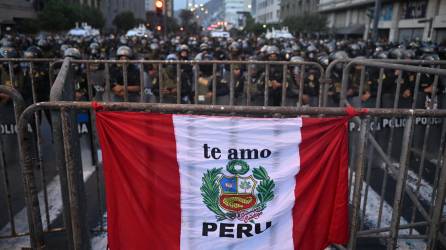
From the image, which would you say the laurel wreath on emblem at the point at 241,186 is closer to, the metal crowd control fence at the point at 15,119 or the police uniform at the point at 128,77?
the metal crowd control fence at the point at 15,119

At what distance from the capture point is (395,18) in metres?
41.5

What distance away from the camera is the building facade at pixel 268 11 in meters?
107

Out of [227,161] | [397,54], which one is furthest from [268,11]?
[227,161]

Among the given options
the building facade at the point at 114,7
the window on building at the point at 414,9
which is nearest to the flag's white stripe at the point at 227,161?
the window on building at the point at 414,9

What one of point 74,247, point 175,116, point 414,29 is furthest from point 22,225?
point 414,29

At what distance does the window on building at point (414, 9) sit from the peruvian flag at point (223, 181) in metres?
38.6

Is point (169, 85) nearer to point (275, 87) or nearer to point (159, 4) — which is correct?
point (275, 87)

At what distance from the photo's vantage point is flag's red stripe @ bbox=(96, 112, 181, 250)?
101 inches

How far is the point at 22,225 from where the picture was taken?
14.6ft

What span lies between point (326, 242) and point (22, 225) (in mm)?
3378

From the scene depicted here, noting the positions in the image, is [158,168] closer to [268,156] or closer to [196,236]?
[196,236]

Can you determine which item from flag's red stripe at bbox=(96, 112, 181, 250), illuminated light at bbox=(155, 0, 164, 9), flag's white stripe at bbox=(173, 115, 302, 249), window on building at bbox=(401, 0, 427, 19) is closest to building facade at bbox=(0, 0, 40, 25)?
illuminated light at bbox=(155, 0, 164, 9)

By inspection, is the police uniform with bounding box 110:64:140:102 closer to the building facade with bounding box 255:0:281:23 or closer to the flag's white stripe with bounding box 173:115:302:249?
the flag's white stripe with bounding box 173:115:302:249

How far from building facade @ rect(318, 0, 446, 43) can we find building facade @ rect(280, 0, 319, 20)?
2.80 metres
